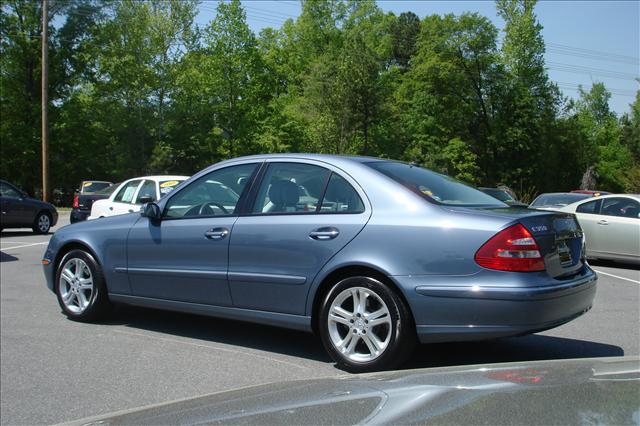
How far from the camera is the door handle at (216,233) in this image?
5.41m

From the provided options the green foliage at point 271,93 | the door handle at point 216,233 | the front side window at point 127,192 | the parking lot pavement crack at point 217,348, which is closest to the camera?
the parking lot pavement crack at point 217,348

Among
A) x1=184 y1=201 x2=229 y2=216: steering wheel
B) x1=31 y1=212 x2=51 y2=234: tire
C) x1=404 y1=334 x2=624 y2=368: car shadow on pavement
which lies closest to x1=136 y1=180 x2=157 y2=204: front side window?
x1=184 y1=201 x2=229 y2=216: steering wheel

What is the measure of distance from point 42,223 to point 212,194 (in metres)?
14.8

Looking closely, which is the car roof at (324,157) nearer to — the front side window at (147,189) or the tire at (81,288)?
the tire at (81,288)


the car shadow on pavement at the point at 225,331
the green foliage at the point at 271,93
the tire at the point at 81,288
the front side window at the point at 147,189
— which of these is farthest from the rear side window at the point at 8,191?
the green foliage at the point at 271,93

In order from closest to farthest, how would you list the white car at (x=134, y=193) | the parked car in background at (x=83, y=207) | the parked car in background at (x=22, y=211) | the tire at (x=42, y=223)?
the white car at (x=134, y=193) → the parked car in background at (x=83, y=207) → the parked car in background at (x=22, y=211) → the tire at (x=42, y=223)

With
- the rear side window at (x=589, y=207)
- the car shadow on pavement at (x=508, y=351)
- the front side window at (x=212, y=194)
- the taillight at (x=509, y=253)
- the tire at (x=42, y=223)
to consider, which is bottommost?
the tire at (x=42, y=223)

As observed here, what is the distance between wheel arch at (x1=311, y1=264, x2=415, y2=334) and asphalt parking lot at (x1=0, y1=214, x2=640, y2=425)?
47 cm

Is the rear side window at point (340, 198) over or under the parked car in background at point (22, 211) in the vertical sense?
over

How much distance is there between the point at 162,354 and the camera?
548cm

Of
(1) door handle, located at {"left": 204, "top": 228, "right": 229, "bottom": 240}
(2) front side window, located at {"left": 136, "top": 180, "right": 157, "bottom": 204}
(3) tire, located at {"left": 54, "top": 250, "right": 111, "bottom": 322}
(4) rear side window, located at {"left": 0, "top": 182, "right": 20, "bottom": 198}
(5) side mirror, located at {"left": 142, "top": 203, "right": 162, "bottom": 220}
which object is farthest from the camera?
(4) rear side window, located at {"left": 0, "top": 182, "right": 20, "bottom": 198}

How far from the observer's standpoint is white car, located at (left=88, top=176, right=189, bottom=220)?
485 inches

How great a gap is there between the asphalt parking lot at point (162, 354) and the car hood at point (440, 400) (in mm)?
2125

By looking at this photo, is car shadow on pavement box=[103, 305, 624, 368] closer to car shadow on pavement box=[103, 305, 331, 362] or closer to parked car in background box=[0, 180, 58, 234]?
car shadow on pavement box=[103, 305, 331, 362]
